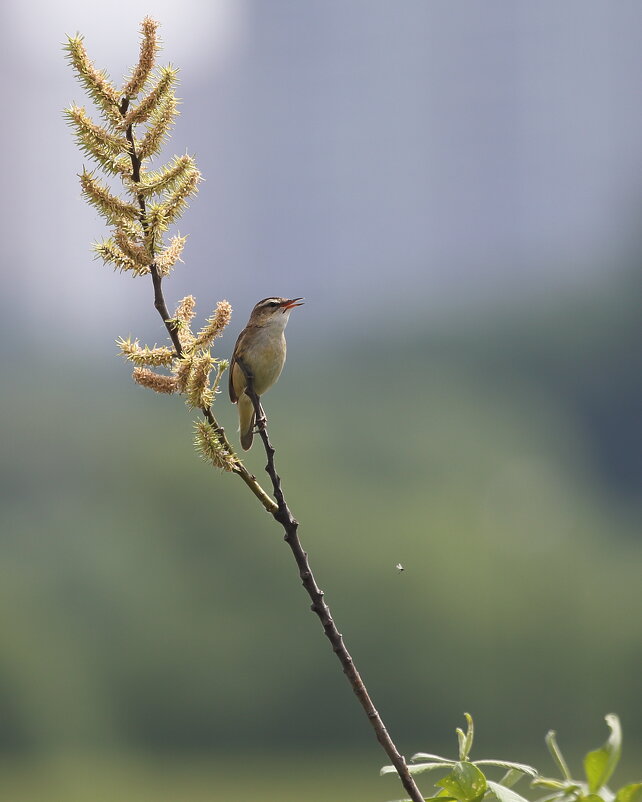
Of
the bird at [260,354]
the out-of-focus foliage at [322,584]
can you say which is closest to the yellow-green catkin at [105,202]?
the bird at [260,354]

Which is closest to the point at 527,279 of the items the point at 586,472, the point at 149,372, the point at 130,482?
the point at 586,472

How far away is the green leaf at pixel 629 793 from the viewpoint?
118cm

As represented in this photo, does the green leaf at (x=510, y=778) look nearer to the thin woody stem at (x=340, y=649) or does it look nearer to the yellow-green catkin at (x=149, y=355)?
the thin woody stem at (x=340, y=649)

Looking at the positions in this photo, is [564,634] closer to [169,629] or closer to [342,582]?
[342,582]

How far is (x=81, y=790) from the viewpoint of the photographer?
4053cm

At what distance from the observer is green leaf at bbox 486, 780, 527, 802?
3.97 feet

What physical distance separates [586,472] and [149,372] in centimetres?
5587

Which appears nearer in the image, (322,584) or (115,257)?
(115,257)

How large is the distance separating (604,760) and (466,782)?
0.74ft

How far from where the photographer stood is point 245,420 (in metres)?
3.26

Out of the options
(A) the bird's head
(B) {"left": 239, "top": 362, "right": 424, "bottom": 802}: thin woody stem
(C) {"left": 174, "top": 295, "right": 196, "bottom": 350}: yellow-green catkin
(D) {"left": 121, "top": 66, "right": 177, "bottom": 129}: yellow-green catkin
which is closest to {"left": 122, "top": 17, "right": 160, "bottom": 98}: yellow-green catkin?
(D) {"left": 121, "top": 66, "right": 177, "bottom": 129}: yellow-green catkin

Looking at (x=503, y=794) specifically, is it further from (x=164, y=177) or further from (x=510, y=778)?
(x=164, y=177)

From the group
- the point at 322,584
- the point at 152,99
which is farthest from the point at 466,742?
the point at 322,584

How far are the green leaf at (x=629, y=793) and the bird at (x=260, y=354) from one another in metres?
1.57
